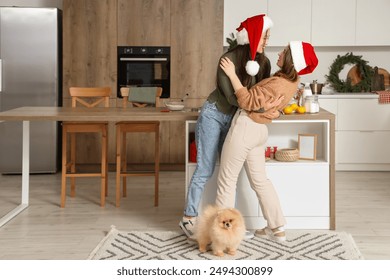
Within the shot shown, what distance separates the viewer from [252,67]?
3730 millimetres

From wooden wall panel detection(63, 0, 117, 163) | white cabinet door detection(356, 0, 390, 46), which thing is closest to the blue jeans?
wooden wall panel detection(63, 0, 117, 163)

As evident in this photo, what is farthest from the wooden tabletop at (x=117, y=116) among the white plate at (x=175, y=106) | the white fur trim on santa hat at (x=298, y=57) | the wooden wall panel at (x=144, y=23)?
the wooden wall panel at (x=144, y=23)

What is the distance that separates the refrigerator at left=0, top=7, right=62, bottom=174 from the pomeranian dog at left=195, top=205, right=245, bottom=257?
330 cm

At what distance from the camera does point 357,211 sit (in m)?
4.89

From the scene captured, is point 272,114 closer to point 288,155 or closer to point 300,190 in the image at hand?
point 288,155

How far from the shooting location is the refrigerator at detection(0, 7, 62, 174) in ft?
21.3

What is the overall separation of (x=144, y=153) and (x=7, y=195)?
1.68 m

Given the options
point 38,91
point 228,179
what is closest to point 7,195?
point 38,91

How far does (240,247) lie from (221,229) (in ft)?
1.16

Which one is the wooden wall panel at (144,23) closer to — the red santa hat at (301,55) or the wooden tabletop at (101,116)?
the wooden tabletop at (101,116)

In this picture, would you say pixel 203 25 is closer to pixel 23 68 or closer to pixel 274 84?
pixel 23 68

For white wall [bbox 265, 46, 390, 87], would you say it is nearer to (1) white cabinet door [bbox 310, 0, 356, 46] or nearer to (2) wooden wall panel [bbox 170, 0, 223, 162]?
(1) white cabinet door [bbox 310, 0, 356, 46]

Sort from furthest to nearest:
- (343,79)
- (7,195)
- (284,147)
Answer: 1. (343,79)
2. (7,195)
3. (284,147)

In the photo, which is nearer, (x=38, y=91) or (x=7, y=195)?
(x=7, y=195)
